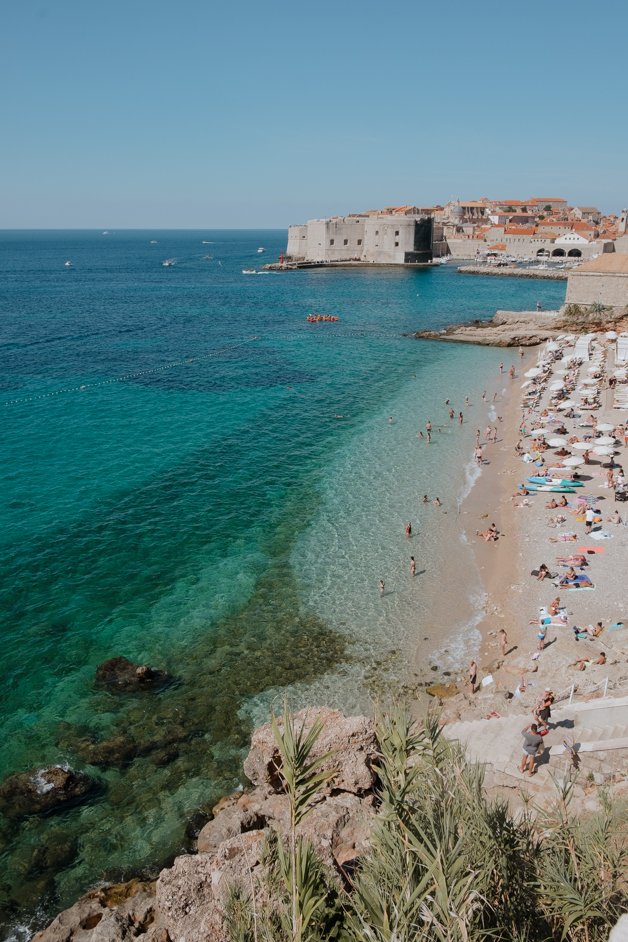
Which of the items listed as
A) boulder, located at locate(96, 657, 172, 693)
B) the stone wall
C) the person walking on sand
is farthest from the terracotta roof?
boulder, located at locate(96, 657, 172, 693)

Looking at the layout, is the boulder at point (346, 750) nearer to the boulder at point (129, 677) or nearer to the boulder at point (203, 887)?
the boulder at point (203, 887)

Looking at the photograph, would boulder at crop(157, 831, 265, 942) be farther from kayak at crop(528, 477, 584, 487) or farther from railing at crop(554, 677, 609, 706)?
kayak at crop(528, 477, 584, 487)

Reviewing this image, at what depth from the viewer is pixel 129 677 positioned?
14.2 meters

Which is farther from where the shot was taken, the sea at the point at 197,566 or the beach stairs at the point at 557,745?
the sea at the point at 197,566

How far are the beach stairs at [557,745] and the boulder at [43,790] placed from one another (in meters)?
6.69

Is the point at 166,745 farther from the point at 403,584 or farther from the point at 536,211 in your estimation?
the point at 536,211

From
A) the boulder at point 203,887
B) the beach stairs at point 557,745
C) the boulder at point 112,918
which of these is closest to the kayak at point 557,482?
the beach stairs at point 557,745

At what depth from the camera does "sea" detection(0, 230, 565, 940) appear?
11695 millimetres

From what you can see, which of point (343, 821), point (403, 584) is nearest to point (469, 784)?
point (343, 821)

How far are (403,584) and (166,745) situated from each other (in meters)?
7.83

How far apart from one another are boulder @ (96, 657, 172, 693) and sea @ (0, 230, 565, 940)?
0.77 ft

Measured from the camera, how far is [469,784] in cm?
607

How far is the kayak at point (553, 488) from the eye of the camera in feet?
73.9

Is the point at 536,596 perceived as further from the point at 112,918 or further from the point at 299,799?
the point at 299,799
